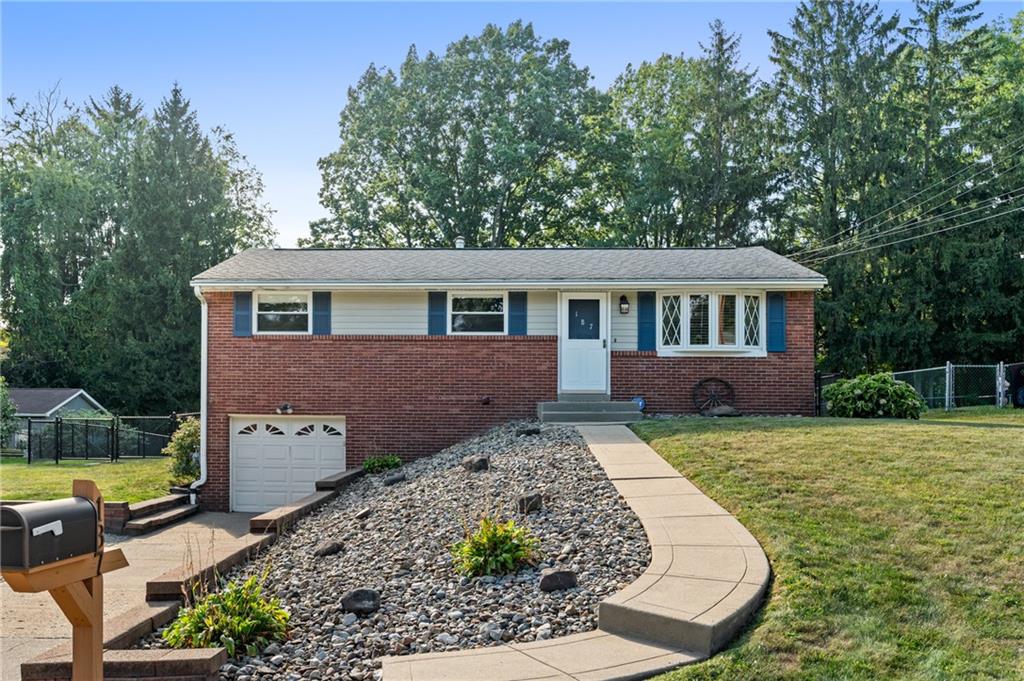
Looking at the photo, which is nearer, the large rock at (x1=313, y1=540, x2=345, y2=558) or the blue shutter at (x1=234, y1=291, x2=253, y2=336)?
the large rock at (x1=313, y1=540, x2=345, y2=558)

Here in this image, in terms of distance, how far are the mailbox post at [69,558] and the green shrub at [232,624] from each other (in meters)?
1.71

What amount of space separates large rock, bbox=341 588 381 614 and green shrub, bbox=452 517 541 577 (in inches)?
29.3

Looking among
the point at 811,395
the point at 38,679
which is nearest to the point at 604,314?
the point at 811,395

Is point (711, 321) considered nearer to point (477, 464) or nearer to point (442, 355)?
point (442, 355)

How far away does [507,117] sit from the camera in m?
30.1

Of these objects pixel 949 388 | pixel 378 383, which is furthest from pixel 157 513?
pixel 949 388

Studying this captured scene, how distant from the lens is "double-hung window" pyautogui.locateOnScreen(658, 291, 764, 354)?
1427 centimetres

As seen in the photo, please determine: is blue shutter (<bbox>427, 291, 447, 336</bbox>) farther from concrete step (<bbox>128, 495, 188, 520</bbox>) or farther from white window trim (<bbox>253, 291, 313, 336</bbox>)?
concrete step (<bbox>128, 495, 188, 520</bbox>)

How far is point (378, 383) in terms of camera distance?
47.4 ft

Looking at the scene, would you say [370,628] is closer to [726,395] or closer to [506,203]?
[726,395]

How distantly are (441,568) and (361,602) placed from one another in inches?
34.2

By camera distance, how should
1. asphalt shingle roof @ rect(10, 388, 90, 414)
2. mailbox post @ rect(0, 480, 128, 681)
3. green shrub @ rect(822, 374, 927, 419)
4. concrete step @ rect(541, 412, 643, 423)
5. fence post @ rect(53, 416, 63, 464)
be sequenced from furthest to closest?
1. asphalt shingle roof @ rect(10, 388, 90, 414)
2. fence post @ rect(53, 416, 63, 464)
3. concrete step @ rect(541, 412, 643, 423)
4. green shrub @ rect(822, 374, 927, 419)
5. mailbox post @ rect(0, 480, 128, 681)

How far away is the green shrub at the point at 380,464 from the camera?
13086mm

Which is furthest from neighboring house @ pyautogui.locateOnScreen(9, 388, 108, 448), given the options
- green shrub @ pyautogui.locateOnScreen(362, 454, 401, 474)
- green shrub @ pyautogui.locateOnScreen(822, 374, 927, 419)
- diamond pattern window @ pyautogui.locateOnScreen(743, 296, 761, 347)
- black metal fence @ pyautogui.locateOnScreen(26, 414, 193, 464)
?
green shrub @ pyautogui.locateOnScreen(822, 374, 927, 419)
